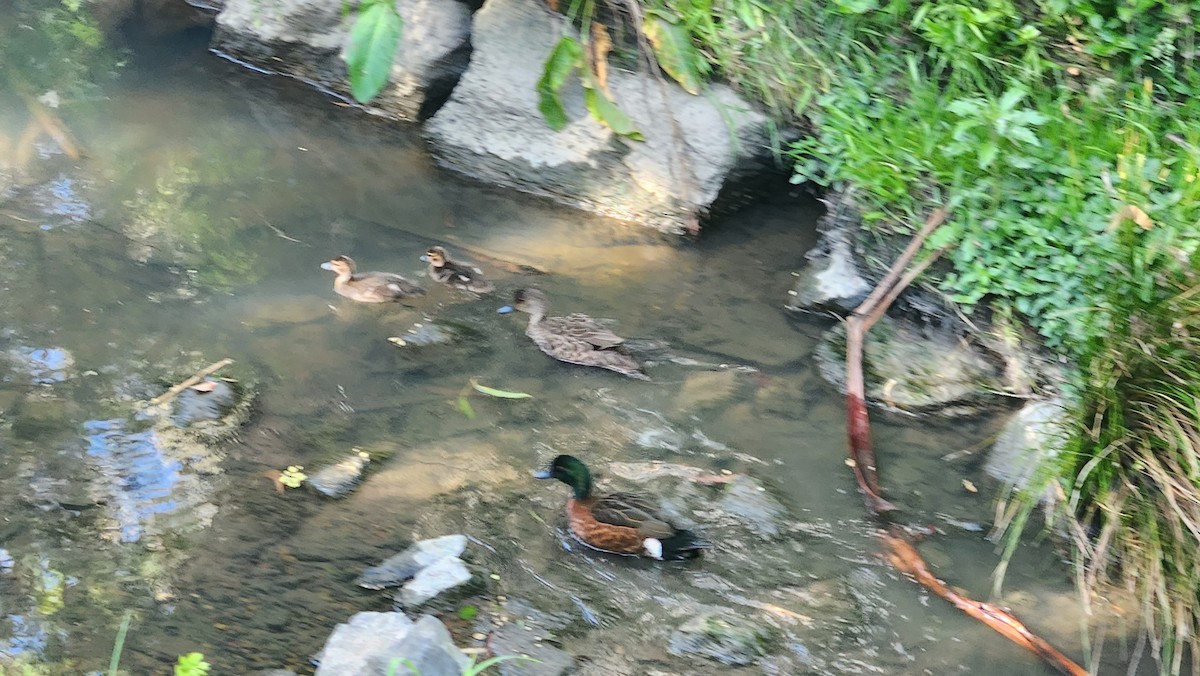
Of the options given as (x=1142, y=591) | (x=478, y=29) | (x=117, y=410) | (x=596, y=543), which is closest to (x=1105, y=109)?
(x=1142, y=591)

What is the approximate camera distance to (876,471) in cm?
425

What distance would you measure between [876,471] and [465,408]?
1916mm

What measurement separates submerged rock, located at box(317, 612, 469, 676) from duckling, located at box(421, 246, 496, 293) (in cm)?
257

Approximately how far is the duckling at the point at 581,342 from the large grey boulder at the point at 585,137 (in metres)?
1.33

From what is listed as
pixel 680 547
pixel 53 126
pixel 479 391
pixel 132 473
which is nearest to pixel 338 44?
pixel 53 126

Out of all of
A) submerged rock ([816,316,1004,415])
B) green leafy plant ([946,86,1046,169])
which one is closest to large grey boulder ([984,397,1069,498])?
submerged rock ([816,316,1004,415])

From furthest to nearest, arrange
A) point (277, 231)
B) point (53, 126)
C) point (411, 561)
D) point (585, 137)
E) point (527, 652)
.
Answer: point (53, 126)
point (585, 137)
point (277, 231)
point (411, 561)
point (527, 652)

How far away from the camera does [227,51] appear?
7.59 meters

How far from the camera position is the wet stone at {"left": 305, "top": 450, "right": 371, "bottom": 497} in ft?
12.6

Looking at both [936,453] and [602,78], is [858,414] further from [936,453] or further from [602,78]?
[602,78]

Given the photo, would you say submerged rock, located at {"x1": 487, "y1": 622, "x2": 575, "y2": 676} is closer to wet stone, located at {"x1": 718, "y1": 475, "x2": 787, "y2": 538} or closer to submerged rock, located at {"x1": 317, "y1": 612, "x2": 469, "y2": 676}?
submerged rock, located at {"x1": 317, "y1": 612, "x2": 469, "y2": 676}

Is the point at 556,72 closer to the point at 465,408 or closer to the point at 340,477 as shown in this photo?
the point at 465,408

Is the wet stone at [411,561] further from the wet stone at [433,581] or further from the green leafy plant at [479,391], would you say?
the green leafy plant at [479,391]

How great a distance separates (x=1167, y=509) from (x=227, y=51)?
282 inches
